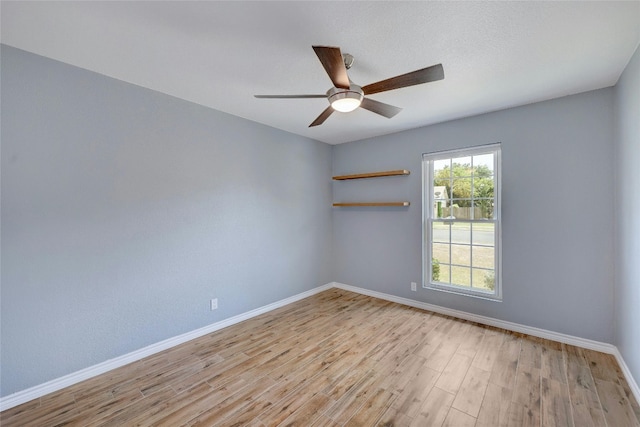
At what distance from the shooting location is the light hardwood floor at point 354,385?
5.94 feet

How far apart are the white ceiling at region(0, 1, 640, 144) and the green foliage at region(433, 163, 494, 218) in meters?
0.96

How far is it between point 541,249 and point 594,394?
1.37 meters

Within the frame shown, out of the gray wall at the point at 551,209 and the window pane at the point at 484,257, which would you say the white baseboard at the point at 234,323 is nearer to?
the gray wall at the point at 551,209

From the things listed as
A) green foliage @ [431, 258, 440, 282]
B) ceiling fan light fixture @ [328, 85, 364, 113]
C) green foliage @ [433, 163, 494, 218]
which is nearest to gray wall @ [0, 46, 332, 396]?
ceiling fan light fixture @ [328, 85, 364, 113]

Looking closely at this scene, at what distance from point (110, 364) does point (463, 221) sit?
412 centimetres

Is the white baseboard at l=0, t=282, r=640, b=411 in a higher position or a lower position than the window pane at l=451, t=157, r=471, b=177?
lower

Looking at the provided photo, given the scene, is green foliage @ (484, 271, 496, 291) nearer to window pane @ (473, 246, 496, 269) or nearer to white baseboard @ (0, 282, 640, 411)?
window pane @ (473, 246, 496, 269)

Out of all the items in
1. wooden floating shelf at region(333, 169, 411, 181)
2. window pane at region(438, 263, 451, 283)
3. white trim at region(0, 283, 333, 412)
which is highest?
wooden floating shelf at region(333, 169, 411, 181)

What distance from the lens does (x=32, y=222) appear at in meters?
2.01

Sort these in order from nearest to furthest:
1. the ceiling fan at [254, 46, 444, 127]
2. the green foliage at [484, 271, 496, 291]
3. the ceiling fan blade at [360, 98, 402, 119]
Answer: the ceiling fan at [254, 46, 444, 127]
the ceiling fan blade at [360, 98, 402, 119]
the green foliage at [484, 271, 496, 291]

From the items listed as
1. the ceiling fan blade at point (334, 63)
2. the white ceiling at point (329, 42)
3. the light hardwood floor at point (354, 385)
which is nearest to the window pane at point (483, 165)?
the white ceiling at point (329, 42)

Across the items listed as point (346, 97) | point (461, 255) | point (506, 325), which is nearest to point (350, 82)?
point (346, 97)

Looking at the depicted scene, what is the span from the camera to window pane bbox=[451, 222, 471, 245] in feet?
11.3

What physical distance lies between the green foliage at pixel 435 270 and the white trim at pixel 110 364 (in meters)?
2.40
